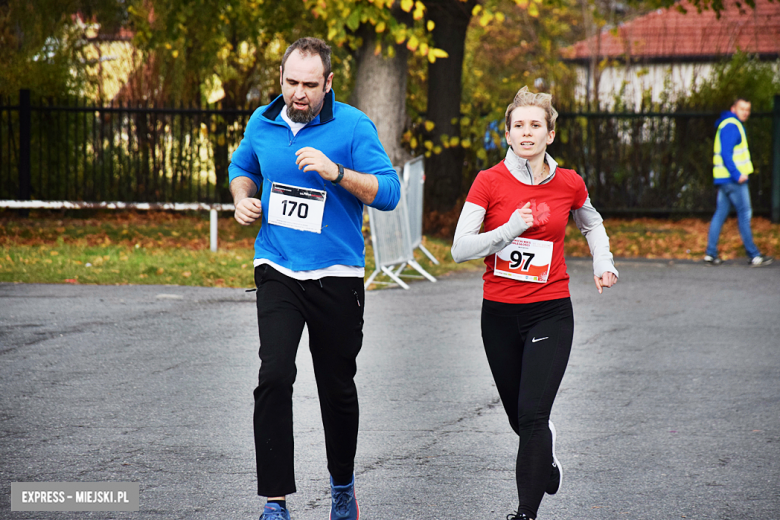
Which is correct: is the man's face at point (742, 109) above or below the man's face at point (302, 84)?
above

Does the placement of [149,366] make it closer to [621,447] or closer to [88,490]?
[88,490]

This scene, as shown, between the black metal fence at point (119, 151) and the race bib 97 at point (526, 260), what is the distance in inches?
491

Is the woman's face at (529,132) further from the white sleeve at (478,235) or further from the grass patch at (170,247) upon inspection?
the grass patch at (170,247)

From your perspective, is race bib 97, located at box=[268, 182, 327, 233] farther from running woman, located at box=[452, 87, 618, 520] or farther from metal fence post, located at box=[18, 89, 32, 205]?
metal fence post, located at box=[18, 89, 32, 205]

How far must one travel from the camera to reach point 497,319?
3623 mm

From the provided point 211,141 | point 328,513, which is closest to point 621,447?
point 328,513

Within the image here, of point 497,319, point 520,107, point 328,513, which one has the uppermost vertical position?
point 520,107

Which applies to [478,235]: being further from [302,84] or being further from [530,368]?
[302,84]

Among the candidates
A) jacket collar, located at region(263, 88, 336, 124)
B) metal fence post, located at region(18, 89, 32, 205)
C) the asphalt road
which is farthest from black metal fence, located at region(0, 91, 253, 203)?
jacket collar, located at region(263, 88, 336, 124)

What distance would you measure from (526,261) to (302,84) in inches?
44.6

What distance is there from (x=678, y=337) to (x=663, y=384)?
63.1 inches

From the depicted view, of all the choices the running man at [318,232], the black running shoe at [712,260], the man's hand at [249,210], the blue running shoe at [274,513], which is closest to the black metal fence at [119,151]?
the black running shoe at [712,260]

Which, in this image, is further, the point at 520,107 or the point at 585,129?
the point at 585,129

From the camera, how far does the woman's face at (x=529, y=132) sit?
3557 millimetres
